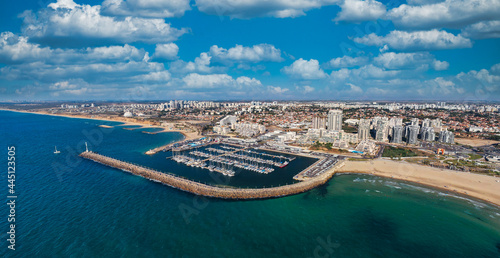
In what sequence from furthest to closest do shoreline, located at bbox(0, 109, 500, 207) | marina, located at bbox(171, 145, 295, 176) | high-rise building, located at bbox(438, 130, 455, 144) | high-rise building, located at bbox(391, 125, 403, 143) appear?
high-rise building, located at bbox(391, 125, 403, 143) < high-rise building, located at bbox(438, 130, 455, 144) < marina, located at bbox(171, 145, 295, 176) < shoreline, located at bbox(0, 109, 500, 207)

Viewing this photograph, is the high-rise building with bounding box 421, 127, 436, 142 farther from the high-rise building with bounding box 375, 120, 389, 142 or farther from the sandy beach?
the sandy beach

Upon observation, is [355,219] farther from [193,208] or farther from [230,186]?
[193,208]

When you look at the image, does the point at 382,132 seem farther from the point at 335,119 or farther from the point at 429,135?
the point at 335,119

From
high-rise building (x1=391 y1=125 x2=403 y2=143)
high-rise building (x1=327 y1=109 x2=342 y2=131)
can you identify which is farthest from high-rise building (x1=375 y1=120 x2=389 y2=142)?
high-rise building (x1=327 y1=109 x2=342 y2=131)

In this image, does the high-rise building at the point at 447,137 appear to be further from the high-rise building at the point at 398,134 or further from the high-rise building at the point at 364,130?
the high-rise building at the point at 364,130

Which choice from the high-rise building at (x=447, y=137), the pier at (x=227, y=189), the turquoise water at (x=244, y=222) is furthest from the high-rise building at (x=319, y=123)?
the turquoise water at (x=244, y=222)

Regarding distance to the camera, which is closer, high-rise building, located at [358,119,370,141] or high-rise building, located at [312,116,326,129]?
high-rise building, located at [358,119,370,141]

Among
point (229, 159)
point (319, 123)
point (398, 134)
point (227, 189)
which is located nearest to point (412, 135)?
point (398, 134)
